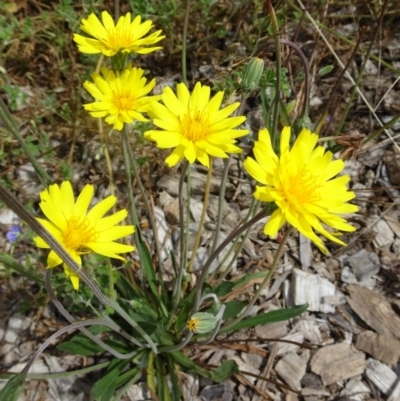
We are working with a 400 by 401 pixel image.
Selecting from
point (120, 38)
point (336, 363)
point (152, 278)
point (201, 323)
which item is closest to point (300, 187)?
point (201, 323)

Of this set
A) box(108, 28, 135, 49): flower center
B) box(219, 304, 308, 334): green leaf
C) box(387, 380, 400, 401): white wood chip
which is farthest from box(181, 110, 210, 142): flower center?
box(387, 380, 400, 401): white wood chip

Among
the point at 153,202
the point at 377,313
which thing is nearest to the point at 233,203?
the point at 153,202

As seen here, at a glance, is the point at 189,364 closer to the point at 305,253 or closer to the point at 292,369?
the point at 292,369

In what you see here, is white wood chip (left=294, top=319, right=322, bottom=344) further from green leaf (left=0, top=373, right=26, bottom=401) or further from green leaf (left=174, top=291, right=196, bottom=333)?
green leaf (left=0, top=373, right=26, bottom=401)

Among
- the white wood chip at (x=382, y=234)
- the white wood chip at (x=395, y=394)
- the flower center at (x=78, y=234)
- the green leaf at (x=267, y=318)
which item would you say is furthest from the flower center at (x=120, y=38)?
the white wood chip at (x=395, y=394)

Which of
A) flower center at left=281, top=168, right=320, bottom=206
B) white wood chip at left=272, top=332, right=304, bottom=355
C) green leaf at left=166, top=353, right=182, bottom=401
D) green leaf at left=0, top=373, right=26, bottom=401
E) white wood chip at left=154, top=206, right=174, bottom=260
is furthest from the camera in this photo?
white wood chip at left=154, top=206, right=174, bottom=260

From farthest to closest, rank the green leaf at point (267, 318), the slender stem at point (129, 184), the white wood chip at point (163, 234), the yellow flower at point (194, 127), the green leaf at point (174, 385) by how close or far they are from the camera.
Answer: the white wood chip at point (163, 234) < the green leaf at point (267, 318) < the green leaf at point (174, 385) < the slender stem at point (129, 184) < the yellow flower at point (194, 127)

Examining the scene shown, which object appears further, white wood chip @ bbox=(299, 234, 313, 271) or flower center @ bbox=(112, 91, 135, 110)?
white wood chip @ bbox=(299, 234, 313, 271)

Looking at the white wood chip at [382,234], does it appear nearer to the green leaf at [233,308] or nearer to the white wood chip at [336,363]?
the white wood chip at [336,363]

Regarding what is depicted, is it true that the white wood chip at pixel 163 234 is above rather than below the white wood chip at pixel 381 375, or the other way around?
above
